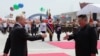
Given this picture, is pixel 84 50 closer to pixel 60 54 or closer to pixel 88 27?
pixel 88 27

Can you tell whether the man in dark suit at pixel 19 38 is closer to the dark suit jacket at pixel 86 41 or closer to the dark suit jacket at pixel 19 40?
the dark suit jacket at pixel 19 40

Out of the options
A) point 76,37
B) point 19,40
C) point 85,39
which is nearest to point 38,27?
point 19,40

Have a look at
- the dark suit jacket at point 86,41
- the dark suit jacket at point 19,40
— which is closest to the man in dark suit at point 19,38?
the dark suit jacket at point 19,40

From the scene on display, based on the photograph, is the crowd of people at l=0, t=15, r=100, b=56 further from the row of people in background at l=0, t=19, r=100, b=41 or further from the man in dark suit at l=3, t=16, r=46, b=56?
the row of people in background at l=0, t=19, r=100, b=41

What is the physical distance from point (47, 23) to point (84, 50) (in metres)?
18.4

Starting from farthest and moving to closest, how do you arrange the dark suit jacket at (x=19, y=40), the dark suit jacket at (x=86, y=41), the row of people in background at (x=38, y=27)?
the row of people in background at (x=38, y=27) → the dark suit jacket at (x=19, y=40) → the dark suit jacket at (x=86, y=41)

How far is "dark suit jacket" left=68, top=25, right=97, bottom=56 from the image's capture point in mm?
7320

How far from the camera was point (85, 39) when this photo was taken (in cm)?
748

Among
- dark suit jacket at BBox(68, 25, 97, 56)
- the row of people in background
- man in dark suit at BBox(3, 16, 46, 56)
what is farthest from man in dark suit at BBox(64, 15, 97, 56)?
the row of people in background

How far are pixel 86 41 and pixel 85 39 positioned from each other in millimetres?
48

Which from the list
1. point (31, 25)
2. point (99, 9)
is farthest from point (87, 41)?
point (31, 25)

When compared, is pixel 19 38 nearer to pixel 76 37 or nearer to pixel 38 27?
pixel 76 37

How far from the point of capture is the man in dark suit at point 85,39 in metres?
7.32

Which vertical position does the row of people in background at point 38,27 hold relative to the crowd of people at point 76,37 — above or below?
below
